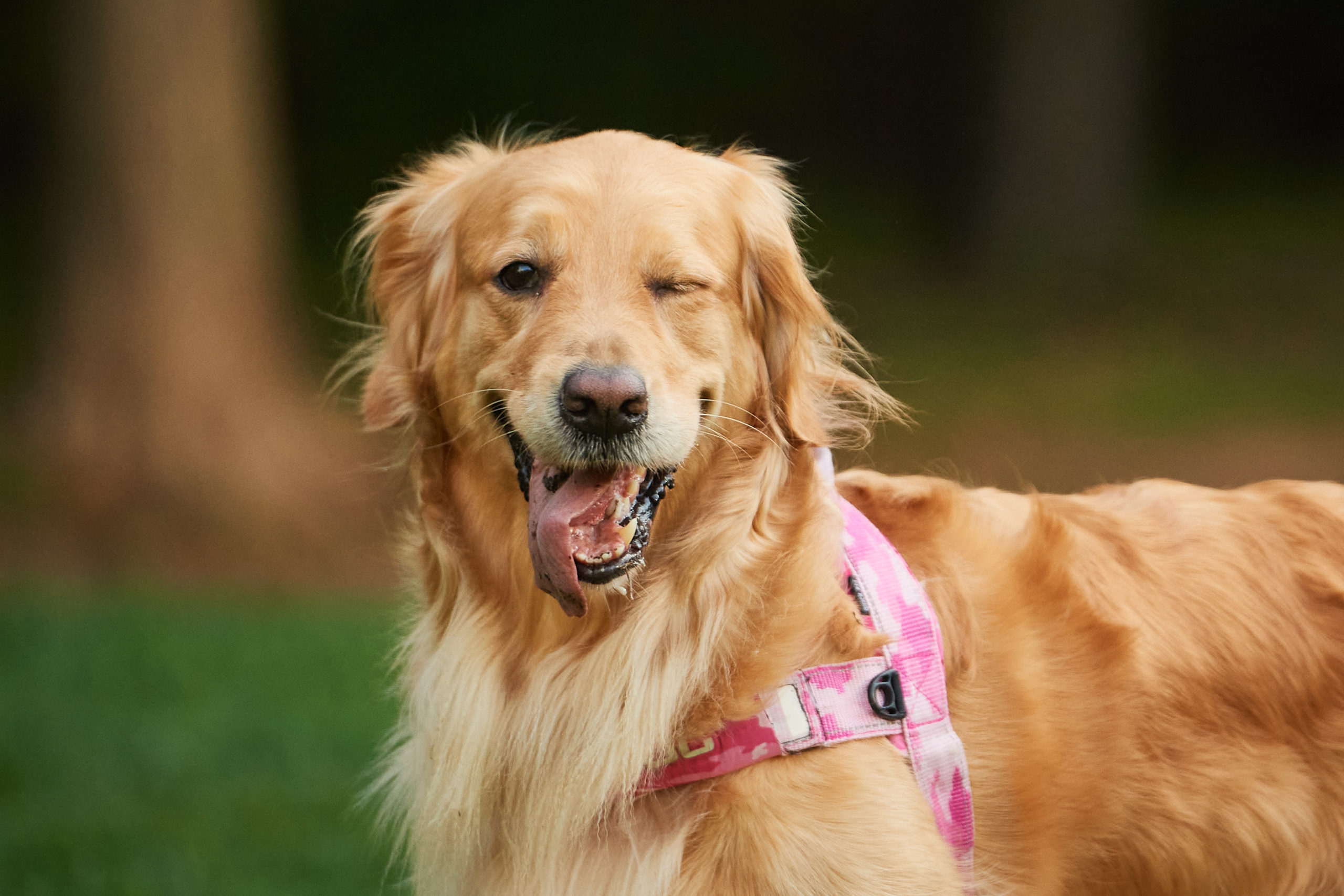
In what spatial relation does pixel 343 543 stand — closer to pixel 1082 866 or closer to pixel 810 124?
pixel 1082 866

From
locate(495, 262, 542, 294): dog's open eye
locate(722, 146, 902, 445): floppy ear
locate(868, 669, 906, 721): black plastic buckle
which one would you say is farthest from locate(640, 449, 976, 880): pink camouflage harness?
locate(495, 262, 542, 294): dog's open eye

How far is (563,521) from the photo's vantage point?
278 centimetres

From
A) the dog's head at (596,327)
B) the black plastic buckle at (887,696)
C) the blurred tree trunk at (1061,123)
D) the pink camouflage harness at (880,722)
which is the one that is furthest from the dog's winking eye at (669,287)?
the blurred tree trunk at (1061,123)

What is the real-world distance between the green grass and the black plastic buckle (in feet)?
4.72

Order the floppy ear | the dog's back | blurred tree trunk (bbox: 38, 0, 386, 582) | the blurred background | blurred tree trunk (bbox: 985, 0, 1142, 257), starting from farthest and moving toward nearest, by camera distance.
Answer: blurred tree trunk (bbox: 985, 0, 1142, 257) → blurred tree trunk (bbox: 38, 0, 386, 582) → the blurred background → the floppy ear → the dog's back

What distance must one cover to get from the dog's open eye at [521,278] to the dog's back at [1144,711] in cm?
104

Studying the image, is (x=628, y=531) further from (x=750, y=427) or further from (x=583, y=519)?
(x=750, y=427)

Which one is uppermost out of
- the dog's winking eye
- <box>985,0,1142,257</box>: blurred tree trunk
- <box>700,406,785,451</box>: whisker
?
<box>985,0,1142,257</box>: blurred tree trunk

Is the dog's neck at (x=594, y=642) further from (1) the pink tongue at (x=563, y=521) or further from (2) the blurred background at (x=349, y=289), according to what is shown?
(2) the blurred background at (x=349, y=289)

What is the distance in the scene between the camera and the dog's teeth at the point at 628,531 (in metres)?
2.80

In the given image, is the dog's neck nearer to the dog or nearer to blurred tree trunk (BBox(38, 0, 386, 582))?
the dog

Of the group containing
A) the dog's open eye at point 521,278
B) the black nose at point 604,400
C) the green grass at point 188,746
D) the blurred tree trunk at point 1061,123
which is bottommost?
the green grass at point 188,746

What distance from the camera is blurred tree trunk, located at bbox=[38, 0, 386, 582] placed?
9367 mm

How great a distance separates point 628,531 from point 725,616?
10.7 inches
